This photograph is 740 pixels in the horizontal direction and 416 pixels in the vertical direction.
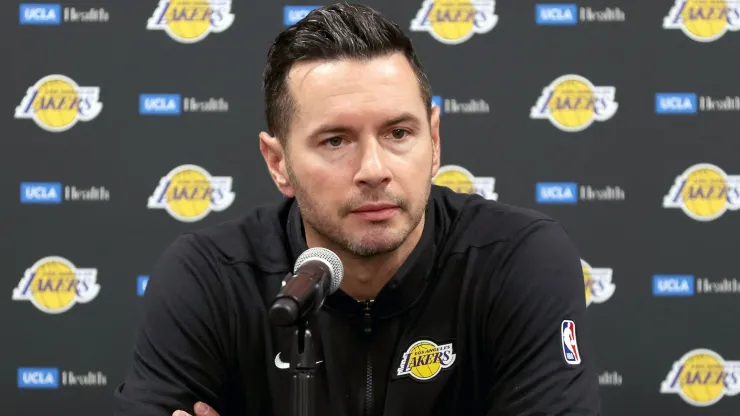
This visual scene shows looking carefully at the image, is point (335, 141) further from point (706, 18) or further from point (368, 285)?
point (706, 18)

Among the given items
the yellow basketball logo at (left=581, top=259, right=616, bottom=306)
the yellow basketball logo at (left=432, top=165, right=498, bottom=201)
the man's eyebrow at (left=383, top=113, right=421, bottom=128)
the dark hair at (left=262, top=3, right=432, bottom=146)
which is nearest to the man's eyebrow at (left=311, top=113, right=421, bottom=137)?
the man's eyebrow at (left=383, top=113, right=421, bottom=128)

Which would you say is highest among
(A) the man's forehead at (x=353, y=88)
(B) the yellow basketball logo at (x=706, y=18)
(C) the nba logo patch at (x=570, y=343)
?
(B) the yellow basketball logo at (x=706, y=18)

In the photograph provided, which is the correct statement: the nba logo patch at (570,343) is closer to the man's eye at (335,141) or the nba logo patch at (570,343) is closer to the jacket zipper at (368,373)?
the jacket zipper at (368,373)

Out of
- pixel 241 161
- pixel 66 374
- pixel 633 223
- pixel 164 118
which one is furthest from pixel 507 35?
pixel 66 374

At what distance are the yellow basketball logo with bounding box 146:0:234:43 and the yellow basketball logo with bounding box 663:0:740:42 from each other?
1.90m

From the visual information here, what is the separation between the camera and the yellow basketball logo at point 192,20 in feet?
10.8

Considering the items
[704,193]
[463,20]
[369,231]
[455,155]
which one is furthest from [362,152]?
[704,193]

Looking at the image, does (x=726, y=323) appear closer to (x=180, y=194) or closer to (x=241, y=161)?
(x=241, y=161)

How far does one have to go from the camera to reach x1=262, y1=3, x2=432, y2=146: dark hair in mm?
1614

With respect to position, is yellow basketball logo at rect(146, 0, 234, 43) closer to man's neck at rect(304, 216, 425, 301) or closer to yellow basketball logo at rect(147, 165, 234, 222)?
yellow basketball logo at rect(147, 165, 234, 222)

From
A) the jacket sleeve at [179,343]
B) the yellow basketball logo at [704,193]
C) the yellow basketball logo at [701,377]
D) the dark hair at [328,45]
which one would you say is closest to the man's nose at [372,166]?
the dark hair at [328,45]

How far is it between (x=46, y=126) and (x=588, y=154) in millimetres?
2308

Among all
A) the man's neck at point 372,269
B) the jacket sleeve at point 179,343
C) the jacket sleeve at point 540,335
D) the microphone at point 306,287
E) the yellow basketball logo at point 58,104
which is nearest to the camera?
the microphone at point 306,287

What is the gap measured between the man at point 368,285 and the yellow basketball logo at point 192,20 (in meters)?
1.64
